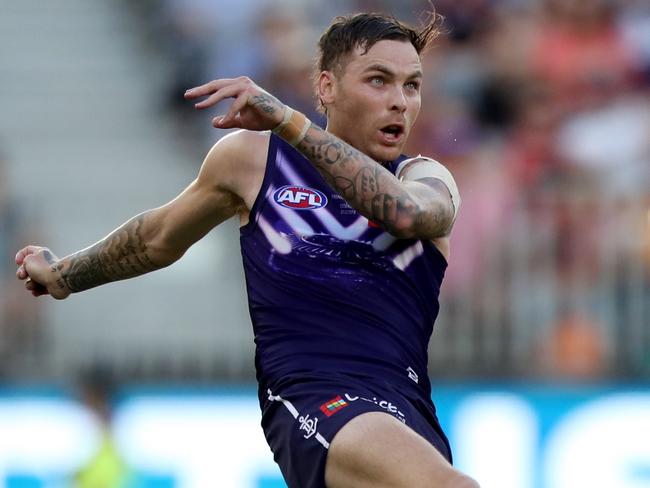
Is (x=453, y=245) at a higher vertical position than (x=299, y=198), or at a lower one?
higher

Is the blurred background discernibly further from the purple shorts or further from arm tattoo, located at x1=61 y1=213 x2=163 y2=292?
the purple shorts

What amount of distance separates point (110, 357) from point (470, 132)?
10.5 ft

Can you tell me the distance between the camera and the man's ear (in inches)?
251

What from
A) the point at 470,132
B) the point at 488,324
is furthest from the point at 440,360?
the point at 470,132

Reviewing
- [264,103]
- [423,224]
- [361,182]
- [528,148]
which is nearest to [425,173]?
[423,224]

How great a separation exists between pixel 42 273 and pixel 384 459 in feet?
6.37

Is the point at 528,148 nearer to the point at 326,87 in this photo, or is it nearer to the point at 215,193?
the point at 326,87

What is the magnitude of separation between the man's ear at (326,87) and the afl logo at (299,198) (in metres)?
0.51

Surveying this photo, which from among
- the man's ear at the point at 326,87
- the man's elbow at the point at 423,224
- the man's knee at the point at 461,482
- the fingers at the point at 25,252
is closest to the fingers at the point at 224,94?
the man's elbow at the point at 423,224

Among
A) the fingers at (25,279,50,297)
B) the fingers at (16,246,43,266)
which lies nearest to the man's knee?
the fingers at (25,279,50,297)

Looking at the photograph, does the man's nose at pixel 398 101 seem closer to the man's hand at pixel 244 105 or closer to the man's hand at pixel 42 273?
the man's hand at pixel 244 105

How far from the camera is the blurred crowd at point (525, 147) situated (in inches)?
424

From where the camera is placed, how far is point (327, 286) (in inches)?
236

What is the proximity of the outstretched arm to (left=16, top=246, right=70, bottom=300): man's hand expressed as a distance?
1513mm
